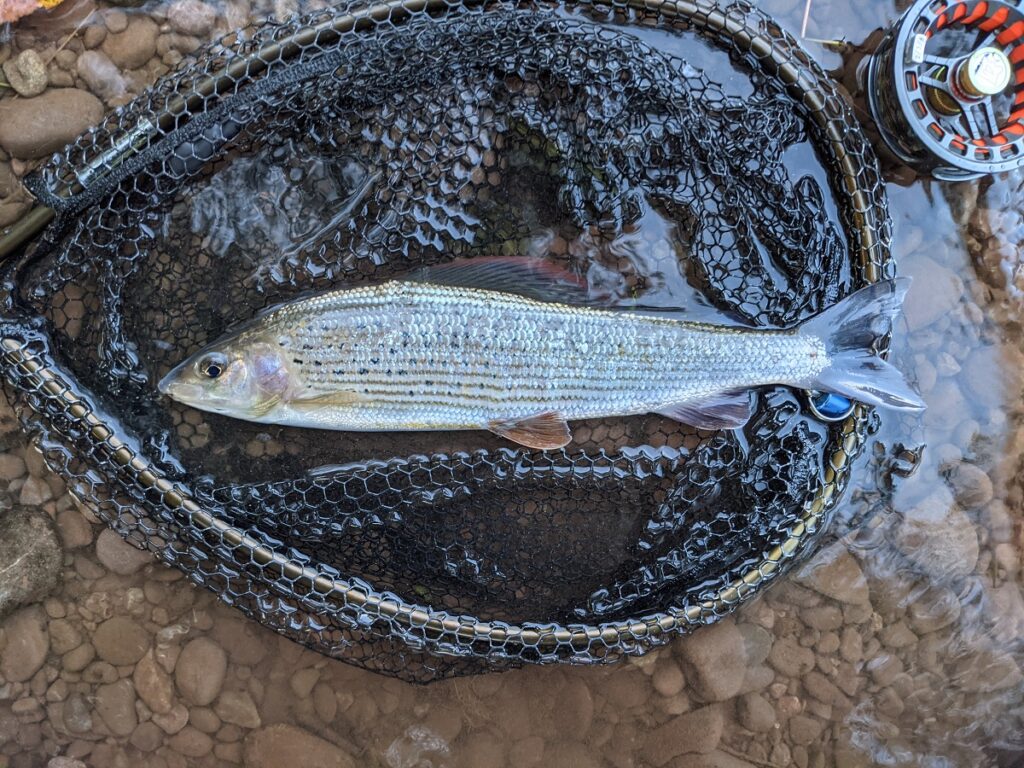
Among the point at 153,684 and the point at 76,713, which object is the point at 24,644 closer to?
the point at 76,713

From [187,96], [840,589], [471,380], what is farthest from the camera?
[840,589]

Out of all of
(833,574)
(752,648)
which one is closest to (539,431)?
(752,648)

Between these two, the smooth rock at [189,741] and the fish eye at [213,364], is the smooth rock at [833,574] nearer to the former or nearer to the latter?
the fish eye at [213,364]

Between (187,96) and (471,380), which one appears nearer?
(187,96)

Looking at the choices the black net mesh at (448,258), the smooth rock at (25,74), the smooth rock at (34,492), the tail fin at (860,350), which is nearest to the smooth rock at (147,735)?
the black net mesh at (448,258)

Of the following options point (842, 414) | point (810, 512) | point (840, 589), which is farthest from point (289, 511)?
point (840, 589)

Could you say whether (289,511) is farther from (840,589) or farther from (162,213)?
(840,589)
